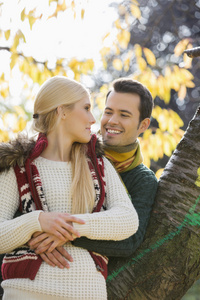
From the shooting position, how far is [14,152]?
80.7 inches

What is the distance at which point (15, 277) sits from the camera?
1873mm

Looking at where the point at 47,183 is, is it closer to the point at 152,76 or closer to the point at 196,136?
the point at 196,136

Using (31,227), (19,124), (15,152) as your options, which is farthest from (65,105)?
(19,124)

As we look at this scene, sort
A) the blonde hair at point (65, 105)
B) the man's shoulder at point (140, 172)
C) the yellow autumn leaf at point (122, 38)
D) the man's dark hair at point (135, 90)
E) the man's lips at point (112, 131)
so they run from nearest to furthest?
the blonde hair at point (65, 105) < the man's shoulder at point (140, 172) < the man's lips at point (112, 131) < the man's dark hair at point (135, 90) < the yellow autumn leaf at point (122, 38)

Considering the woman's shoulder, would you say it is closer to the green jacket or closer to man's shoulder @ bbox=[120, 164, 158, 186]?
the green jacket

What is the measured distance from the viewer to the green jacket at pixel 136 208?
2004mm

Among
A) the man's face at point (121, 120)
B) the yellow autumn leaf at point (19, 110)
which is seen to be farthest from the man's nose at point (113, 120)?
the yellow autumn leaf at point (19, 110)


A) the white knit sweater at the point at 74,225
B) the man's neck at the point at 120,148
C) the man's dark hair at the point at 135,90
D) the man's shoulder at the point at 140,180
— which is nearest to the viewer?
the white knit sweater at the point at 74,225

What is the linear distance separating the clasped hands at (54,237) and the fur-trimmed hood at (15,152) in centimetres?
33

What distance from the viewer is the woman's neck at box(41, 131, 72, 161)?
7.31 feet

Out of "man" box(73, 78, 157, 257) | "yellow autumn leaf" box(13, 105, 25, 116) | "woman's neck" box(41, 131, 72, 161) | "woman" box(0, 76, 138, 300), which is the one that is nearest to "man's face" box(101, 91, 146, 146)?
"man" box(73, 78, 157, 257)

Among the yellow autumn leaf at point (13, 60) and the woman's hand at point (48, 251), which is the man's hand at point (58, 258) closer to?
the woman's hand at point (48, 251)

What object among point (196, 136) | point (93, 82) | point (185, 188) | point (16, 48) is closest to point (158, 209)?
point (185, 188)

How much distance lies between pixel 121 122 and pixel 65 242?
1.04m
